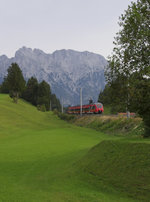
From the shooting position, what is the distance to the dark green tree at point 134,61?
1348 cm

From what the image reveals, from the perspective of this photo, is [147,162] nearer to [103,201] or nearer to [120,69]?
[103,201]

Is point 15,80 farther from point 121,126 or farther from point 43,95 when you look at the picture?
point 121,126

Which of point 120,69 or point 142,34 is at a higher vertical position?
point 142,34

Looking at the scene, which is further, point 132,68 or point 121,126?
point 121,126

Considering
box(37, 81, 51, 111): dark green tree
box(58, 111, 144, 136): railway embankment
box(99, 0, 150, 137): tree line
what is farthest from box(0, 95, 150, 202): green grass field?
box(37, 81, 51, 111): dark green tree

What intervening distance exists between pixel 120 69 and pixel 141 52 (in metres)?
1.77

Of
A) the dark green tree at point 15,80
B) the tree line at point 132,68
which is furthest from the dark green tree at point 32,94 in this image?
the tree line at point 132,68

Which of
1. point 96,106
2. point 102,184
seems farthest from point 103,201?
point 96,106

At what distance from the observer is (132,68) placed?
573 inches

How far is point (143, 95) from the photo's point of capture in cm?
1354

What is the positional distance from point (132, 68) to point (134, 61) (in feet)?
1.55

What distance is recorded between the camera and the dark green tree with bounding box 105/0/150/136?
13.5m

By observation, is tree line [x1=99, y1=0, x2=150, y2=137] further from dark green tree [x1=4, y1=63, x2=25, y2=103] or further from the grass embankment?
dark green tree [x1=4, y1=63, x2=25, y2=103]

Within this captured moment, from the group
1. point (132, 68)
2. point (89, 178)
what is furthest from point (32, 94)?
point (89, 178)
